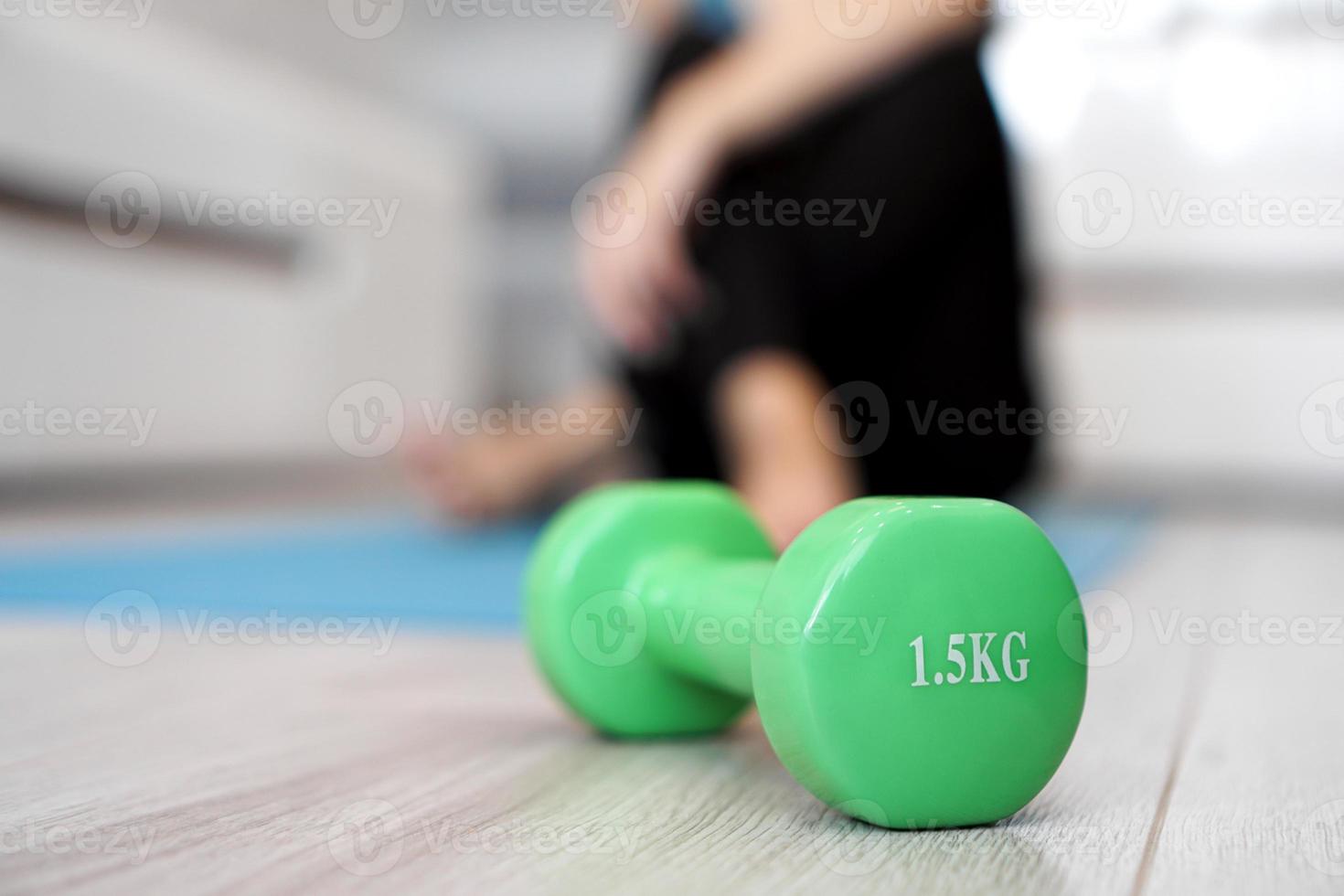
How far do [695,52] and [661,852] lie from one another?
4.10ft

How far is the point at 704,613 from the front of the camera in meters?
0.59

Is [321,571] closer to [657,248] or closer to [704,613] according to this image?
[657,248]

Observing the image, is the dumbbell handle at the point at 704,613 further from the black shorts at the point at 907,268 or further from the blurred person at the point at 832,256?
the black shorts at the point at 907,268

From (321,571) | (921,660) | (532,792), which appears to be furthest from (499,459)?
(921,660)

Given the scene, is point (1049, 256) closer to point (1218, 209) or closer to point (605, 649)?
point (1218, 209)

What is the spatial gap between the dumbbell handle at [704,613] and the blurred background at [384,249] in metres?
1.32

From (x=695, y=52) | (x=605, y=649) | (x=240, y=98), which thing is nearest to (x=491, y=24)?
(x=240, y=98)

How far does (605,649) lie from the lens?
665 mm

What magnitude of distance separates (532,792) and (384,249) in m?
2.61

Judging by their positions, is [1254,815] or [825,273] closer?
[1254,815]

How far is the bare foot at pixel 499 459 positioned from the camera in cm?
184

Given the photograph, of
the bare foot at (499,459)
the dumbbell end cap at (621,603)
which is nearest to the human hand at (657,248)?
the bare foot at (499,459)

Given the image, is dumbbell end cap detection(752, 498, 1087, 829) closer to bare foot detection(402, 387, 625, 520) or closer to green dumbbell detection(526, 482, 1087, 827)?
green dumbbell detection(526, 482, 1087, 827)

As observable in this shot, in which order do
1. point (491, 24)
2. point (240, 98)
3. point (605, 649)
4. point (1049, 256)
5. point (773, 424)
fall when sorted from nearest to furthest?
point (605, 649)
point (773, 424)
point (240, 98)
point (1049, 256)
point (491, 24)
